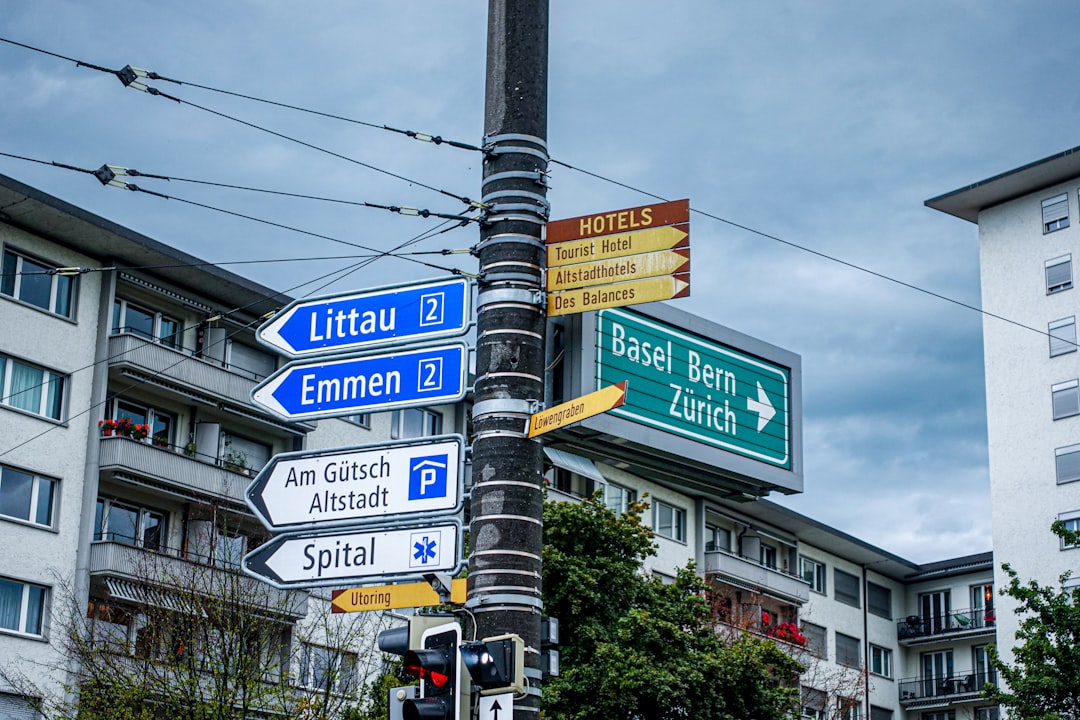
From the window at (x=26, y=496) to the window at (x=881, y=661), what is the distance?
44.1 m

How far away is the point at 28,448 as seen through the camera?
1478 inches

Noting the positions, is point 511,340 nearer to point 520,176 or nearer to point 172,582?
point 520,176

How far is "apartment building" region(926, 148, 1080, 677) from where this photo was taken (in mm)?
58031

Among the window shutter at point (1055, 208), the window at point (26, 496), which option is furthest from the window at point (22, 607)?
the window shutter at point (1055, 208)

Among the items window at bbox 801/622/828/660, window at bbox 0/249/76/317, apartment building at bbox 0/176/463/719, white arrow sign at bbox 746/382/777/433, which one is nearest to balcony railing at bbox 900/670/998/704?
window at bbox 801/622/828/660

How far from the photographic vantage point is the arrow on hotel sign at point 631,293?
30.4ft

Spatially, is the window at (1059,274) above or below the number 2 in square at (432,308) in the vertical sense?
above

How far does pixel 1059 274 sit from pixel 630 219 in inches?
2132

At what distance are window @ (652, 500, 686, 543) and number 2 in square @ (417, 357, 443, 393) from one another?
4830 cm

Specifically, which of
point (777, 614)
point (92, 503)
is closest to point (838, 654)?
point (777, 614)

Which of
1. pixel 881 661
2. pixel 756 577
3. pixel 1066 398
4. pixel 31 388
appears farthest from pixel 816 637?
pixel 31 388

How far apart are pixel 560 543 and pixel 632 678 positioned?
11.2ft

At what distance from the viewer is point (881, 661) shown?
72562mm

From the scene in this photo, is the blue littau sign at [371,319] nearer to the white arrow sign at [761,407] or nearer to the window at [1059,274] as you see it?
the white arrow sign at [761,407]
